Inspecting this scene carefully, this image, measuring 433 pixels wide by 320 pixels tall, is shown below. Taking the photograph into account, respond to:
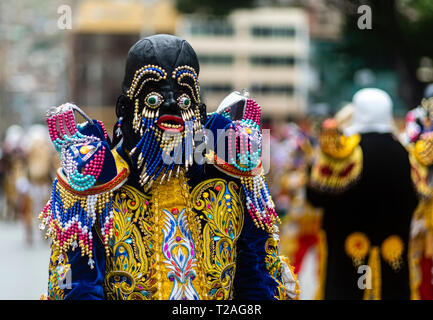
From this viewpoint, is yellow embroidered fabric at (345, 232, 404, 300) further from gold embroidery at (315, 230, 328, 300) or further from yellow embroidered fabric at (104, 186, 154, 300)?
yellow embroidered fabric at (104, 186, 154, 300)

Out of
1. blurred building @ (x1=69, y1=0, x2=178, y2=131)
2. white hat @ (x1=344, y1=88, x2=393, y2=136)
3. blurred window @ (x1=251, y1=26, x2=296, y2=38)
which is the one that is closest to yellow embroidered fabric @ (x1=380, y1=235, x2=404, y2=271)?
white hat @ (x1=344, y1=88, x2=393, y2=136)

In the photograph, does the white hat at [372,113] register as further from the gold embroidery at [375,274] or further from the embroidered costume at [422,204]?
the gold embroidery at [375,274]

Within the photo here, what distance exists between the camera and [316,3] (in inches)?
719

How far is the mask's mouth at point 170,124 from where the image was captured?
292cm

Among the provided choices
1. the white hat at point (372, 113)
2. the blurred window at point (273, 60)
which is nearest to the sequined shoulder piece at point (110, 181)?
the white hat at point (372, 113)

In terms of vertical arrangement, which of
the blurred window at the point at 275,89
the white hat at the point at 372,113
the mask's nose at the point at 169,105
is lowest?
the mask's nose at the point at 169,105

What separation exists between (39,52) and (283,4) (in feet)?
191

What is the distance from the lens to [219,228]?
120 inches

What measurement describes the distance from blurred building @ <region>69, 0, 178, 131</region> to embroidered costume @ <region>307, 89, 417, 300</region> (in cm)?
5871

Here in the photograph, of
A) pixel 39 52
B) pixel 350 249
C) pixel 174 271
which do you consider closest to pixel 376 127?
pixel 350 249

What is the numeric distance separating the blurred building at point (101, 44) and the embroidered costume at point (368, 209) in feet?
193

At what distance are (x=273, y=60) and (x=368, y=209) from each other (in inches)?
2538

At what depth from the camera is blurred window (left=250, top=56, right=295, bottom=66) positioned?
6894cm
